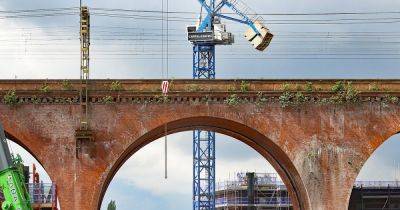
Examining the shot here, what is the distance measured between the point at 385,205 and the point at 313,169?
14564 millimetres

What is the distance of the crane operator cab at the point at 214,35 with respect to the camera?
2613 inches

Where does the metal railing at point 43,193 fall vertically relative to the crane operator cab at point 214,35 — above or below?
below

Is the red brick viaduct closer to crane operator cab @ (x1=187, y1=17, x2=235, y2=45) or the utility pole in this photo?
the utility pole

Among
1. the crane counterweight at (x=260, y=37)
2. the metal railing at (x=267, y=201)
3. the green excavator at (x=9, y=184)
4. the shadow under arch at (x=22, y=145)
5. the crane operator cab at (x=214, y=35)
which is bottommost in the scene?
the green excavator at (x=9, y=184)

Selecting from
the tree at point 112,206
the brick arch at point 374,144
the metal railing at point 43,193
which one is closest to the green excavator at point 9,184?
the metal railing at point 43,193

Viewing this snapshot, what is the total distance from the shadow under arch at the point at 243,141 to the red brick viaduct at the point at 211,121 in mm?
118

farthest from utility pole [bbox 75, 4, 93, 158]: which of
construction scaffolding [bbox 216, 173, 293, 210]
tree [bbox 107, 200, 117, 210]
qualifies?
tree [bbox 107, 200, 117, 210]

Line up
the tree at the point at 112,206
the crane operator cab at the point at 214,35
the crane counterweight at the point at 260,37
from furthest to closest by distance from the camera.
Answer: the tree at the point at 112,206 → the crane operator cab at the point at 214,35 → the crane counterweight at the point at 260,37

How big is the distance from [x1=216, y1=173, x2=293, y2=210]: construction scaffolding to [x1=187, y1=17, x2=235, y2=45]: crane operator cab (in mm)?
10987

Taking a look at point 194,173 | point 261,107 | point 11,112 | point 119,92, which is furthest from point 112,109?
point 194,173

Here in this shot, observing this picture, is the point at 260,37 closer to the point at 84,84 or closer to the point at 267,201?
the point at 267,201

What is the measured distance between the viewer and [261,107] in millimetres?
37125

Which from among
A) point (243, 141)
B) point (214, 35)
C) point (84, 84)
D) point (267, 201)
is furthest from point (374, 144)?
point (214, 35)

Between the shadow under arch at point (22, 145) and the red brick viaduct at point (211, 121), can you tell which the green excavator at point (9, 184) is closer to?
the red brick viaduct at point (211, 121)
